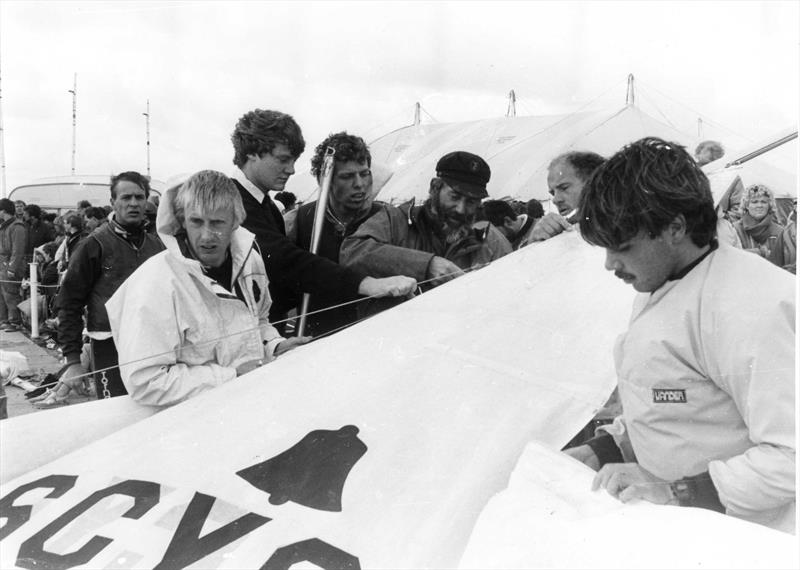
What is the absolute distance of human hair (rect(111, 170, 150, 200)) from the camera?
3635mm

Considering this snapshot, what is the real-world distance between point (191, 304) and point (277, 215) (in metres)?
1.11

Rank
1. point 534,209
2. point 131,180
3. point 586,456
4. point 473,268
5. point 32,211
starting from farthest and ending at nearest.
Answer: point 32,211, point 534,209, point 131,180, point 473,268, point 586,456

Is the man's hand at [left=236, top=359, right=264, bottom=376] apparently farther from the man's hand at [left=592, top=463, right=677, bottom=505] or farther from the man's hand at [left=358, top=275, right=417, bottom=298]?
the man's hand at [left=592, top=463, right=677, bottom=505]

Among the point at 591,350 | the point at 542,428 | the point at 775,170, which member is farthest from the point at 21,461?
the point at 775,170

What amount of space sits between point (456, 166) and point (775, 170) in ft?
4.01

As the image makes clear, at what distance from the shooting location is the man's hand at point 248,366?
2206mm

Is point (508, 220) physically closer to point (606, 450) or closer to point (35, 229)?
point (606, 450)

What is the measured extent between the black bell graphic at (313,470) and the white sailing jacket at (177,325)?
42cm

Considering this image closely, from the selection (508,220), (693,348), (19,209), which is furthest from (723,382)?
(19,209)

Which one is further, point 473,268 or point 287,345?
point 473,268

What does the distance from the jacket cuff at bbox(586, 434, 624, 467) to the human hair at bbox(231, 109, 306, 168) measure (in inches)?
75.5

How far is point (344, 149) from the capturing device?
125 inches

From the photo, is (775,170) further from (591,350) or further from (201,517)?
(201,517)

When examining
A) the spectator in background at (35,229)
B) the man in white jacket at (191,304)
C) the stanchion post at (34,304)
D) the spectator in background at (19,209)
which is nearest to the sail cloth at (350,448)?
the man in white jacket at (191,304)
